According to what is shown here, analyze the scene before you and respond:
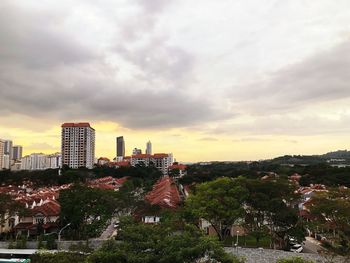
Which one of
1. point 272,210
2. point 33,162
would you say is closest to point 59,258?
point 272,210

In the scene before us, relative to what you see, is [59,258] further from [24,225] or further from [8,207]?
[24,225]

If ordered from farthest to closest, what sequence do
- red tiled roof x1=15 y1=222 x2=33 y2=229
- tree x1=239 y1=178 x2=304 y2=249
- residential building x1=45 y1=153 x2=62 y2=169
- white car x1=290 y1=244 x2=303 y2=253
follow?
1. residential building x1=45 y1=153 x2=62 y2=169
2. red tiled roof x1=15 y1=222 x2=33 y2=229
3. white car x1=290 y1=244 x2=303 y2=253
4. tree x1=239 y1=178 x2=304 y2=249

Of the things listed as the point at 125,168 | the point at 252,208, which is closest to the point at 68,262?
the point at 252,208

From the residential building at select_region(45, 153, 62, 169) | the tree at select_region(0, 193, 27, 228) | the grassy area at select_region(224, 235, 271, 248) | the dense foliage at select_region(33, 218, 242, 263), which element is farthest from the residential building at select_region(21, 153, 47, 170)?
the dense foliage at select_region(33, 218, 242, 263)

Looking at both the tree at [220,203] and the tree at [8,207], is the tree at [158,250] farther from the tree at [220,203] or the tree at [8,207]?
the tree at [8,207]

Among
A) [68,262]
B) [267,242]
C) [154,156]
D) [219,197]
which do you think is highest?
[154,156]

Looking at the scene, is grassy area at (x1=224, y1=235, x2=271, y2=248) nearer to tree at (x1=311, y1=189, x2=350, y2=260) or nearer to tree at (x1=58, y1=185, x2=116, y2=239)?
tree at (x1=311, y1=189, x2=350, y2=260)

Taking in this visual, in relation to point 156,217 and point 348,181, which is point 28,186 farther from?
point 348,181
